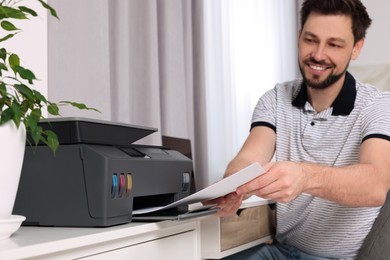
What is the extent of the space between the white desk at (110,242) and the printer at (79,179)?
31 millimetres

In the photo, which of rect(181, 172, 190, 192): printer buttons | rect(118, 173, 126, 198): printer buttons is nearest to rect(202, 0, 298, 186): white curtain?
rect(181, 172, 190, 192): printer buttons

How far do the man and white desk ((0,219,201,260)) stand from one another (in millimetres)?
523

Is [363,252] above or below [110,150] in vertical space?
below

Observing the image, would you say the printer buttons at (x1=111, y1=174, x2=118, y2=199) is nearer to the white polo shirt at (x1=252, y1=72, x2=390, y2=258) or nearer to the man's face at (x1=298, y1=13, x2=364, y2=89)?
the white polo shirt at (x1=252, y1=72, x2=390, y2=258)

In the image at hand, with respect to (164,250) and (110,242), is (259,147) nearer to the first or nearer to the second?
(164,250)

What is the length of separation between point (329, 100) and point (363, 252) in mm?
507

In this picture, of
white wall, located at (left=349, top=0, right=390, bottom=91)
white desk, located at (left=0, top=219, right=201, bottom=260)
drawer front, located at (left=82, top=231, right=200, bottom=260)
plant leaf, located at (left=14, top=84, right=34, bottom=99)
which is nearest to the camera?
white desk, located at (left=0, top=219, right=201, bottom=260)

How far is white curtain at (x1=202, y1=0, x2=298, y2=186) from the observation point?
2.94 m

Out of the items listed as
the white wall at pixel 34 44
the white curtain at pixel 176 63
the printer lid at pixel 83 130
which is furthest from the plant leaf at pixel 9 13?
the white curtain at pixel 176 63

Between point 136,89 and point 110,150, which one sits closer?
point 110,150

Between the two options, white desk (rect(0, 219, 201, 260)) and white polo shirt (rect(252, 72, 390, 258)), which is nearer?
white desk (rect(0, 219, 201, 260))

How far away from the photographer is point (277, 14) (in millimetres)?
3746

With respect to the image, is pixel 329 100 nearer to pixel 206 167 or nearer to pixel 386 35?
pixel 206 167

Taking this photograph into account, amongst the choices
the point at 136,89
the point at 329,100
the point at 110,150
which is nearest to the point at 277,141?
the point at 329,100
